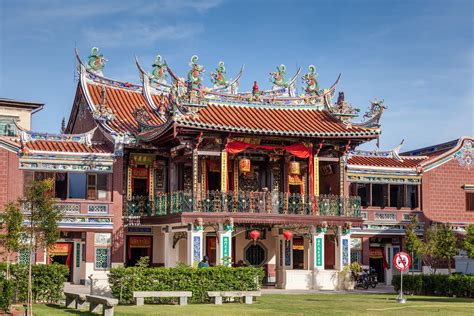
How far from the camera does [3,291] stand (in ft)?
76.2

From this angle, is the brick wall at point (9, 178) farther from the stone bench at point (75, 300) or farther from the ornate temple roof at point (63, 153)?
the stone bench at point (75, 300)

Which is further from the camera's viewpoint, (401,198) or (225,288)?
(401,198)

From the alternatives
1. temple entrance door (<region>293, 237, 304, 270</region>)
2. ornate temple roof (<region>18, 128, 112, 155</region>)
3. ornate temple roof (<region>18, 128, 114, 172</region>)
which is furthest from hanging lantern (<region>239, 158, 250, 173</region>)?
ornate temple roof (<region>18, 128, 112, 155</region>)

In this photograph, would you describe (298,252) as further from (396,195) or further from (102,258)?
(102,258)

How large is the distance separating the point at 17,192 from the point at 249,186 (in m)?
10.3

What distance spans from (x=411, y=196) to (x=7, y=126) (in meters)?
21.4

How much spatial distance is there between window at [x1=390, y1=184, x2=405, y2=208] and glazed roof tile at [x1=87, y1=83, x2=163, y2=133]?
12.4 meters

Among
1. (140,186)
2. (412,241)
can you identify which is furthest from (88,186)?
(412,241)

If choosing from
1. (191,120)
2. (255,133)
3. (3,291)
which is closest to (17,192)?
(191,120)

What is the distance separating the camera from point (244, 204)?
116 feet

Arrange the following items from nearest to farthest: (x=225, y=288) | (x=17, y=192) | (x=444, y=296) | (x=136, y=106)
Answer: (x=225, y=288) → (x=444, y=296) → (x=17, y=192) → (x=136, y=106)

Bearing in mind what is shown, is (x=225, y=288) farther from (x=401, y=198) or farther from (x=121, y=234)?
(x=401, y=198)

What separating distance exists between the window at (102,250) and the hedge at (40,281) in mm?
8997

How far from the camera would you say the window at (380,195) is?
140 ft
